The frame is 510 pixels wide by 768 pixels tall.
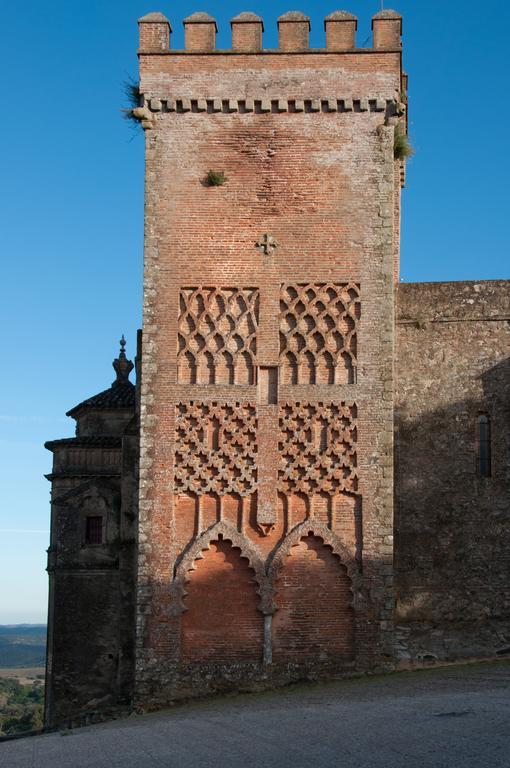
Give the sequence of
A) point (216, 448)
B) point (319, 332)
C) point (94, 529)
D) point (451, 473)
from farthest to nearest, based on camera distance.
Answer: point (94, 529) → point (451, 473) → point (319, 332) → point (216, 448)

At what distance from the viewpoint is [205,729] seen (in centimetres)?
1502

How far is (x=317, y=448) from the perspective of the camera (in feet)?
66.3

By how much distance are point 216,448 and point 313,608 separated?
132 inches

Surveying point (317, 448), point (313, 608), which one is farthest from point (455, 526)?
point (313, 608)

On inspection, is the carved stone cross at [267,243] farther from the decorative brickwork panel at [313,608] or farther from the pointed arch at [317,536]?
the decorative brickwork panel at [313,608]

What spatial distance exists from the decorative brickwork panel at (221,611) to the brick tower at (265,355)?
4 cm

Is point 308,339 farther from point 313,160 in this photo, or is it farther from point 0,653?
point 0,653

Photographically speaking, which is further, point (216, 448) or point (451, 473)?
point (451, 473)

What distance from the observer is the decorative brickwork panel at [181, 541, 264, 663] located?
19.7 metres

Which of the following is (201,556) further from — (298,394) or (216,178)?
(216,178)

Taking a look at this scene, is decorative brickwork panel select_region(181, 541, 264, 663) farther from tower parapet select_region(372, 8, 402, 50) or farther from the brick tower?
tower parapet select_region(372, 8, 402, 50)

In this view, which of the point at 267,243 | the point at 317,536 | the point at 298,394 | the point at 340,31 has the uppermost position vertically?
the point at 340,31

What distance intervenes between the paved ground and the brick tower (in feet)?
4.39

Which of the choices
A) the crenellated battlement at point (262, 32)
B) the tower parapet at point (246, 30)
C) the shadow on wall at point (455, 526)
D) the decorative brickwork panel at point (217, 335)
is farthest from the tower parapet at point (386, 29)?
the shadow on wall at point (455, 526)
